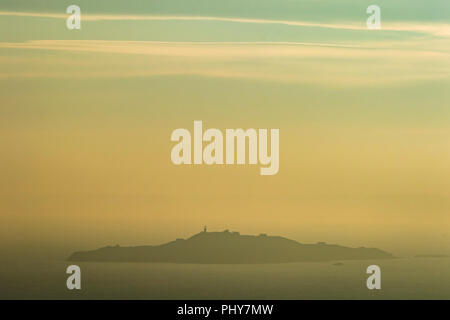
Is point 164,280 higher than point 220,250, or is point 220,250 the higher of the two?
point 220,250

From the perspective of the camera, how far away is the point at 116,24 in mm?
4766

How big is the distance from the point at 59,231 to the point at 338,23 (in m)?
2.20

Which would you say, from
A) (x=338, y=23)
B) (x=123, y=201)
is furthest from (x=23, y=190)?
(x=338, y=23)

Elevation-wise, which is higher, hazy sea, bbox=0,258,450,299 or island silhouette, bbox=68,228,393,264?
island silhouette, bbox=68,228,393,264

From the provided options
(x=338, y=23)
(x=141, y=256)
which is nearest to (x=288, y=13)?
(x=338, y=23)

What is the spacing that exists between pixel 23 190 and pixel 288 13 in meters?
2.01

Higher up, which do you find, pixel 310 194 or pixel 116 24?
pixel 116 24

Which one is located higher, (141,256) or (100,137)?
(100,137)

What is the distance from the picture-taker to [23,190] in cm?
475

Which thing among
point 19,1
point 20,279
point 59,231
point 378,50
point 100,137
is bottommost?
point 20,279

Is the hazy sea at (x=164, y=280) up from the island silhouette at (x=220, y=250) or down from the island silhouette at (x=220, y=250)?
down

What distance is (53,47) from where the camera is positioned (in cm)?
475

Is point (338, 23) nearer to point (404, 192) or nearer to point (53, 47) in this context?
point (404, 192)

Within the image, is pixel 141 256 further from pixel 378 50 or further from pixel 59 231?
pixel 378 50
